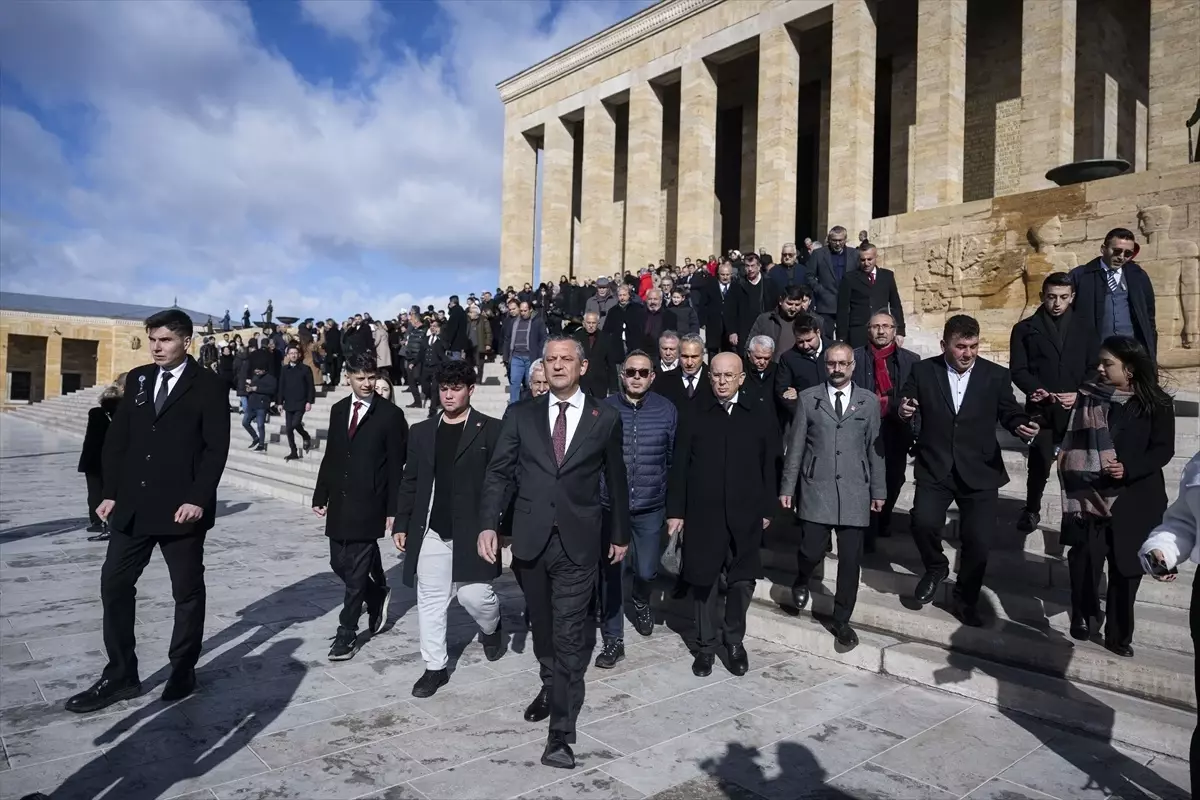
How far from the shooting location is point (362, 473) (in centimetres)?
477

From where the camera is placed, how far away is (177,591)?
4.08m

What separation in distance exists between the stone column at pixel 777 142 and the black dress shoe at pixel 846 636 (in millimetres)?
16093

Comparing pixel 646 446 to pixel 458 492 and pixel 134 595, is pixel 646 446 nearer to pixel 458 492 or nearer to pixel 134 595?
pixel 458 492

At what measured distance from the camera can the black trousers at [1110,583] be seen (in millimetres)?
4027

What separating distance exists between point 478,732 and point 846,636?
7.68 ft

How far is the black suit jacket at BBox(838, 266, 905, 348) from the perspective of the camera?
7.68 metres

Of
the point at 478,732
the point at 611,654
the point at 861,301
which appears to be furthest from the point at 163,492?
the point at 861,301

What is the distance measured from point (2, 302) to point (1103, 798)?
9879 cm

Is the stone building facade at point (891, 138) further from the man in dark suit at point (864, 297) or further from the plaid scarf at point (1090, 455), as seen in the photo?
the plaid scarf at point (1090, 455)

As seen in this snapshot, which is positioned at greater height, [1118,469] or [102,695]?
[1118,469]

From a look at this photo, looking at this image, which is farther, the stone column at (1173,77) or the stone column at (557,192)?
the stone column at (557,192)

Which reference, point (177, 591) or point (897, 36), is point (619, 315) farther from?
point (897, 36)

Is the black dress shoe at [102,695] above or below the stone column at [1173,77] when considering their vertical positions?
below

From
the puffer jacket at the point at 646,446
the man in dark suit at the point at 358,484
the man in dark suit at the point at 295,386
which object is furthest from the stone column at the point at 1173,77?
the man in dark suit at the point at 295,386
